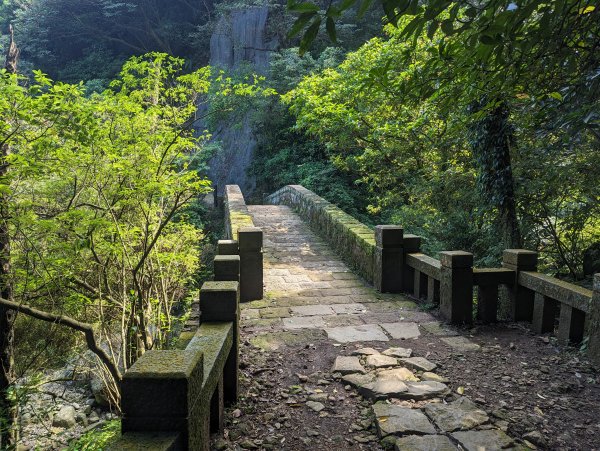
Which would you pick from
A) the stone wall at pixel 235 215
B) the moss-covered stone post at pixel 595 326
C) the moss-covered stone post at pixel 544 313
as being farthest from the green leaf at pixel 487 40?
the stone wall at pixel 235 215

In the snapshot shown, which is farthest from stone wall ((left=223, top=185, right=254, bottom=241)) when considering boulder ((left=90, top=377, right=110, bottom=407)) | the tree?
boulder ((left=90, top=377, right=110, bottom=407))

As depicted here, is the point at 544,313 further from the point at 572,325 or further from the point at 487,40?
the point at 487,40

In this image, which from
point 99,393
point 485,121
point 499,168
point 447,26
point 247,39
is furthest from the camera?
→ point 247,39

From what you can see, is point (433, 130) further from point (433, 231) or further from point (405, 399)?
point (405, 399)

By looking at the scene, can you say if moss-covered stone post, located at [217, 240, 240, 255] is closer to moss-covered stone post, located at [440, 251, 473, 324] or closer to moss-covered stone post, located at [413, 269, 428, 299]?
moss-covered stone post, located at [413, 269, 428, 299]

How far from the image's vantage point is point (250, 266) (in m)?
6.46

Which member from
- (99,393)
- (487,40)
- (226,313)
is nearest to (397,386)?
(226,313)

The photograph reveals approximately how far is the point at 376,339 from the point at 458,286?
46.4 inches

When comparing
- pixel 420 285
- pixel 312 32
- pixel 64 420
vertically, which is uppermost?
pixel 312 32

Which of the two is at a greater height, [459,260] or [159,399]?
[459,260]

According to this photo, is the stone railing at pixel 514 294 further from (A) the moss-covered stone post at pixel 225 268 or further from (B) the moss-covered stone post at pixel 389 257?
(A) the moss-covered stone post at pixel 225 268

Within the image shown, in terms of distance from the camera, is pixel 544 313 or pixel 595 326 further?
pixel 544 313

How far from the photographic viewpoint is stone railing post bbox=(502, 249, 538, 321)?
513cm

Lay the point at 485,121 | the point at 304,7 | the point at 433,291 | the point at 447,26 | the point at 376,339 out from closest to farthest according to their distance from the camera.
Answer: the point at 304,7, the point at 447,26, the point at 376,339, the point at 433,291, the point at 485,121
